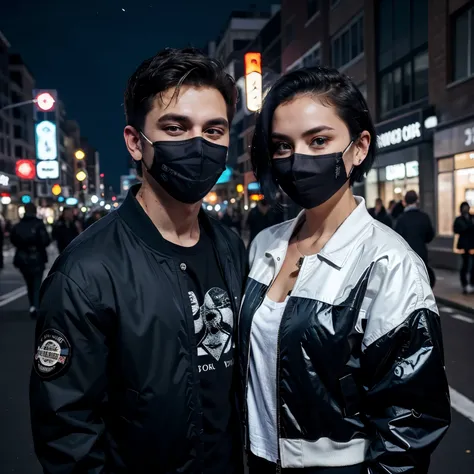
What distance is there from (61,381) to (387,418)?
1090 mm

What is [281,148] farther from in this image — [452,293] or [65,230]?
[65,230]

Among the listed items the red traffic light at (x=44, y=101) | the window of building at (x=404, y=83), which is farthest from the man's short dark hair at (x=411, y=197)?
the red traffic light at (x=44, y=101)

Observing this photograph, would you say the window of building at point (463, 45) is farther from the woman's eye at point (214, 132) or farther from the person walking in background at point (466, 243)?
the woman's eye at point (214, 132)

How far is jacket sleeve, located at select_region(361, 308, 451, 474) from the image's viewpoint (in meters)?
1.76

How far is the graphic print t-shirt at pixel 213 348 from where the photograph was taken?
2000 mm

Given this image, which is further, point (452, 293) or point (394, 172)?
point (394, 172)

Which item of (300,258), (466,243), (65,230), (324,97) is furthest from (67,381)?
(65,230)

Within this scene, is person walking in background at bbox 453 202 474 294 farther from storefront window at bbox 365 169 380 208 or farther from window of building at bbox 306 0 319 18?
window of building at bbox 306 0 319 18

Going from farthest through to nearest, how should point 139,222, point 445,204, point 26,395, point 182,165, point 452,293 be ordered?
point 445,204, point 452,293, point 26,395, point 182,165, point 139,222

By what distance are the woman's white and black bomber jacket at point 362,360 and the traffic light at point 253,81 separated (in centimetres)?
3045

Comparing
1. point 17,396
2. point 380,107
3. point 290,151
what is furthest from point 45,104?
point 290,151

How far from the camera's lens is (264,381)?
206 cm

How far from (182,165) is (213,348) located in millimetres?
739

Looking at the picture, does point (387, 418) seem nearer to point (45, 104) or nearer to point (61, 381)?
point (61, 381)
